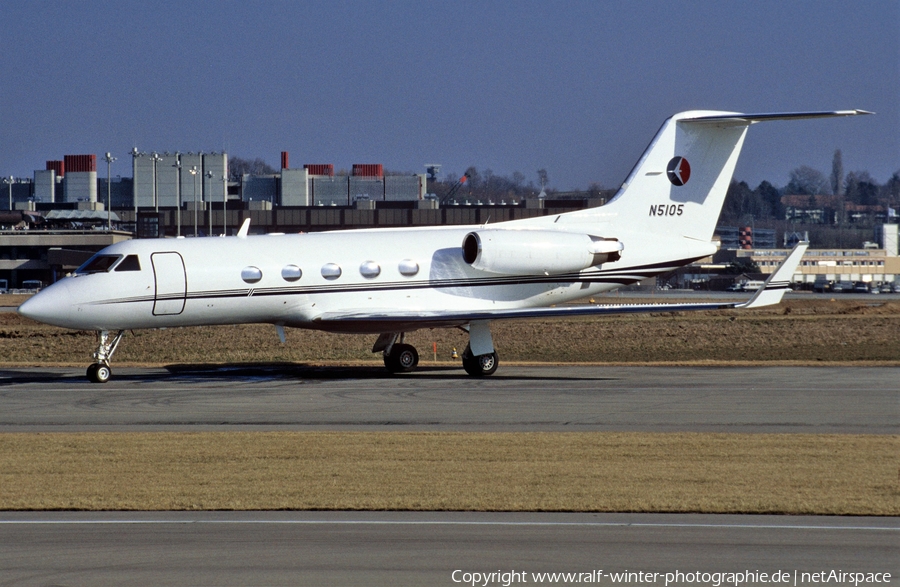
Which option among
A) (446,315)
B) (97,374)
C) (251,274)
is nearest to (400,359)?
(446,315)

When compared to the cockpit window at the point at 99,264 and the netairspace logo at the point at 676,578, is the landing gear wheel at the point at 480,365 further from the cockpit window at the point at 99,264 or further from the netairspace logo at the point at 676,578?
the netairspace logo at the point at 676,578

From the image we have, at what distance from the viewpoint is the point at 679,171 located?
27.9 metres

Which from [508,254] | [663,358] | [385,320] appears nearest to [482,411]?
[385,320]

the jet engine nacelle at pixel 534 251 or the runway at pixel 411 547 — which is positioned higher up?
the jet engine nacelle at pixel 534 251

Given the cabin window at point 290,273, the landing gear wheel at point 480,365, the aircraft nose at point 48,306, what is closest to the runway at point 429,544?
the aircraft nose at point 48,306

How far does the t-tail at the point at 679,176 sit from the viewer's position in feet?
90.5

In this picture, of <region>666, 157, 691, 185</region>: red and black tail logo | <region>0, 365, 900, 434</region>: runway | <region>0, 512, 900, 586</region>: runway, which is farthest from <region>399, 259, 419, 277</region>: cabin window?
<region>0, 512, 900, 586</region>: runway

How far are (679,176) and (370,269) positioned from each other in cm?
889

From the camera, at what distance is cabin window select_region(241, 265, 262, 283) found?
947 inches

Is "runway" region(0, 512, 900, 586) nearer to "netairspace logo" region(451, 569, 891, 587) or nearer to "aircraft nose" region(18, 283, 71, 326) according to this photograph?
"netairspace logo" region(451, 569, 891, 587)

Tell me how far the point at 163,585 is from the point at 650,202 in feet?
72.0

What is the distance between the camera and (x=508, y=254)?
84.5 ft

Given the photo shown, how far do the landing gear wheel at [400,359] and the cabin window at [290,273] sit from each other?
351 centimetres

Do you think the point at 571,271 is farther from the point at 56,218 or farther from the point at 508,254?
the point at 56,218
